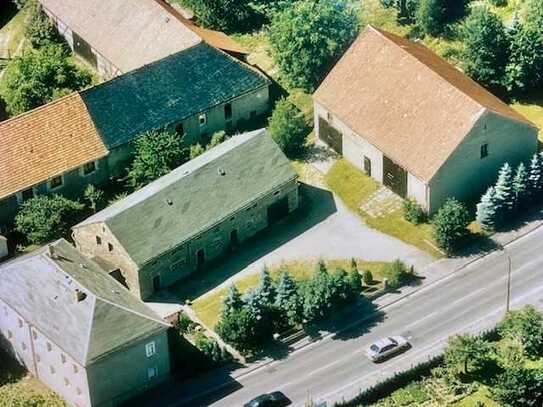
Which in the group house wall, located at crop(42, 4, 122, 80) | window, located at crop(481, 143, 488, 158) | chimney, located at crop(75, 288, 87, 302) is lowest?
chimney, located at crop(75, 288, 87, 302)

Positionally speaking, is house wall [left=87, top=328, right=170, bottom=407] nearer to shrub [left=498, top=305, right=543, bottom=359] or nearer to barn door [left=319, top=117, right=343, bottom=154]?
shrub [left=498, top=305, right=543, bottom=359]

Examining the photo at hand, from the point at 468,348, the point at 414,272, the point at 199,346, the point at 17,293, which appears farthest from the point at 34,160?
the point at 468,348

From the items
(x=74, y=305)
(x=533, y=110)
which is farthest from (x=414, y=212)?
(x=74, y=305)

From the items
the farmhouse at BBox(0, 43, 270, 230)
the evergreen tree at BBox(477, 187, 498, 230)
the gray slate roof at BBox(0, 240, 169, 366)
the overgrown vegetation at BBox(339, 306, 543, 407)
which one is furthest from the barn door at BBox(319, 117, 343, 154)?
the gray slate roof at BBox(0, 240, 169, 366)

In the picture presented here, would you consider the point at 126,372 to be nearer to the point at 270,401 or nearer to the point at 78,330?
the point at 78,330

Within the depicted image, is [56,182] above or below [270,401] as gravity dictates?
above

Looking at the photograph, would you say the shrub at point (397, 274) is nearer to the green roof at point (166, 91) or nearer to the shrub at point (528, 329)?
the shrub at point (528, 329)

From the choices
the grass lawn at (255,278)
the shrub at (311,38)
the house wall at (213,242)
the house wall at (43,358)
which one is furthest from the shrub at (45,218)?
the shrub at (311,38)
